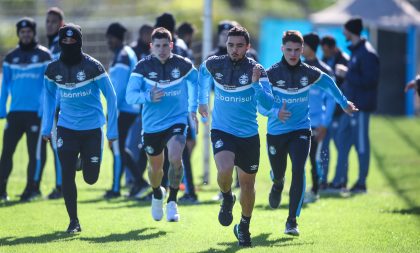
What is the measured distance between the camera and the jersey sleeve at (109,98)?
11.5 metres

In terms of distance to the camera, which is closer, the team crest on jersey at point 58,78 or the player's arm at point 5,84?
the team crest on jersey at point 58,78

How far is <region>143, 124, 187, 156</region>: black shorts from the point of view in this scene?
11836mm

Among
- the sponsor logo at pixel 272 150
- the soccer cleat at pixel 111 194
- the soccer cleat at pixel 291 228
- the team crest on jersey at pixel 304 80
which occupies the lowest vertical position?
the soccer cleat at pixel 111 194

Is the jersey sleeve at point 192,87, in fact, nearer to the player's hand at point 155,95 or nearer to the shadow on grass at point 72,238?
the player's hand at point 155,95

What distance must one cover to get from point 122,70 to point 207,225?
12.0ft

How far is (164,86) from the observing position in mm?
11836

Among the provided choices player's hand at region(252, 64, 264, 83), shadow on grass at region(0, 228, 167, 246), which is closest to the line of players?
player's hand at region(252, 64, 264, 83)

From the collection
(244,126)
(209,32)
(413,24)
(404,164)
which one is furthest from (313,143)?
(413,24)

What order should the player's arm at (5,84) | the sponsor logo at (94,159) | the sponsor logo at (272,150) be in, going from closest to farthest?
the sponsor logo at (94,159) < the sponsor logo at (272,150) < the player's arm at (5,84)

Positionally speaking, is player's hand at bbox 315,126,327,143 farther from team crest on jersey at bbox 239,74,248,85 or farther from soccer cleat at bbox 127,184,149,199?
team crest on jersey at bbox 239,74,248,85

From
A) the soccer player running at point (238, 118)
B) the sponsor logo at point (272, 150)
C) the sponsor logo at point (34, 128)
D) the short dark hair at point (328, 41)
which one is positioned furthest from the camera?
the short dark hair at point (328, 41)

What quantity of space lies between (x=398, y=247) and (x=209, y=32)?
716cm

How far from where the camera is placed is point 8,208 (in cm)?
1368

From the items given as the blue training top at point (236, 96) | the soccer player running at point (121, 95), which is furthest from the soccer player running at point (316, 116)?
the blue training top at point (236, 96)
